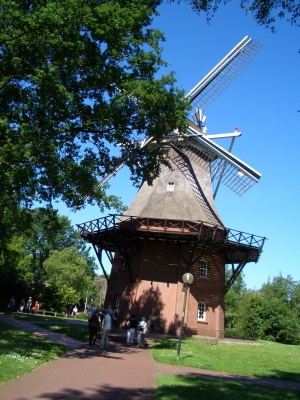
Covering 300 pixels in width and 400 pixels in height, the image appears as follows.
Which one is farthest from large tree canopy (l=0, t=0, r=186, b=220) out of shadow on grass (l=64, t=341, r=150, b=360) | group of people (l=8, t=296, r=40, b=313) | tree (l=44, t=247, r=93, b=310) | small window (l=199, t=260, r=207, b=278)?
tree (l=44, t=247, r=93, b=310)

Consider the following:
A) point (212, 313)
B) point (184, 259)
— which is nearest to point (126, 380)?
point (184, 259)

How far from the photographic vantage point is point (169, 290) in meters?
24.5

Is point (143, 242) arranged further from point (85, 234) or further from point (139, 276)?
point (85, 234)

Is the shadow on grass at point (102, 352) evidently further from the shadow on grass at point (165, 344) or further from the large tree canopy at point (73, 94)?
the large tree canopy at point (73, 94)

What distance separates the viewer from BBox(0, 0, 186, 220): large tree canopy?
41.2 ft

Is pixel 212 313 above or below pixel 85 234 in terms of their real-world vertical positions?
below

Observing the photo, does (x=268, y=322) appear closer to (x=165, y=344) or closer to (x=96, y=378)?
(x=165, y=344)

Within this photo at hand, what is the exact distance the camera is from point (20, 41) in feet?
40.7

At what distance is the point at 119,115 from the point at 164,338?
1286cm

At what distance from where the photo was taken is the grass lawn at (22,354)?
9363 mm

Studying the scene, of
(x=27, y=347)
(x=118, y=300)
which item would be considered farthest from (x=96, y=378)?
(x=118, y=300)

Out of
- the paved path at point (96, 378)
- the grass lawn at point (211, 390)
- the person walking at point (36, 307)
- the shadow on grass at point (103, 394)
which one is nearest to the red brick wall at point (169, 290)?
the paved path at point (96, 378)

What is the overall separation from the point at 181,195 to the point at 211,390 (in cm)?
1721

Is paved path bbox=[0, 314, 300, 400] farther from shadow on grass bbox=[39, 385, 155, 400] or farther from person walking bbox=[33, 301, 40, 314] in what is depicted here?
person walking bbox=[33, 301, 40, 314]
